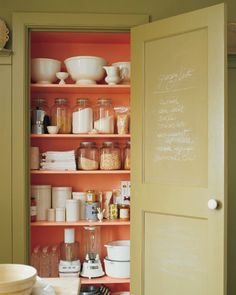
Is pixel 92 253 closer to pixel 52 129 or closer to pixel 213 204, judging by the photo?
pixel 52 129

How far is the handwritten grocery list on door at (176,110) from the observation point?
7.93 feet

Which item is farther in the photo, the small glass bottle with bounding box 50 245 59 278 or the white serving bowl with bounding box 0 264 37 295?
the small glass bottle with bounding box 50 245 59 278

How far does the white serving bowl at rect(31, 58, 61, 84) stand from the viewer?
3066mm

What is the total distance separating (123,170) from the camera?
10.3 ft

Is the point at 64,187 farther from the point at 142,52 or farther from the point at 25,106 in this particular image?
the point at 142,52

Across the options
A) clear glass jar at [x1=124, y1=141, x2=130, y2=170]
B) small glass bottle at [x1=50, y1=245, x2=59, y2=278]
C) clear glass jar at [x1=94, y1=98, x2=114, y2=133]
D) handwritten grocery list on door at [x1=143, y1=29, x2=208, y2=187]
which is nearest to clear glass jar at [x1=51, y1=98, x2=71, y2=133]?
clear glass jar at [x1=94, y1=98, x2=114, y2=133]

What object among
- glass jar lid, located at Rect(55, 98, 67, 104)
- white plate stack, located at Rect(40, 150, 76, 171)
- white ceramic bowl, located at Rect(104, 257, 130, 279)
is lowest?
white ceramic bowl, located at Rect(104, 257, 130, 279)

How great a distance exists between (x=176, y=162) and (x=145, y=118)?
0.35 metres

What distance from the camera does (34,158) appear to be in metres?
3.11

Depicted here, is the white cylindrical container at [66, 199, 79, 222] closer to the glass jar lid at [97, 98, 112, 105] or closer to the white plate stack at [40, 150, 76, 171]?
the white plate stack at [40, 150, 76, 171]

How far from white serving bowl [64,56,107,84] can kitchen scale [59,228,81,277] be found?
3.69ft

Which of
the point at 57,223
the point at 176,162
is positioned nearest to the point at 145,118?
the point at 176,162

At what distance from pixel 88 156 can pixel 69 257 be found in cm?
78

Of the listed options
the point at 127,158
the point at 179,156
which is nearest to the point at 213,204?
the point at 179,156
